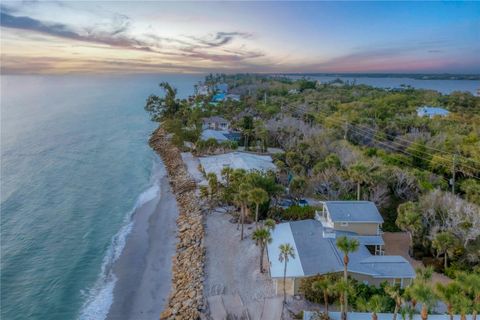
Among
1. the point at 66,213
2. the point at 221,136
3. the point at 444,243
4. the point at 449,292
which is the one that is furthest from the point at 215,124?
the point at 449,292

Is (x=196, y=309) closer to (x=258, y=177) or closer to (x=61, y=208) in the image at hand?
(x=258, y=177)

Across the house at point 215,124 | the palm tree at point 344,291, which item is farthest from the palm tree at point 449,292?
the house at point 215,124

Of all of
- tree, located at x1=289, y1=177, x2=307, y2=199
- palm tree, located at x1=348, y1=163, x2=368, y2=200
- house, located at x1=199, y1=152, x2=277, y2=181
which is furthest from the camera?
house, located at x1=199, y1=152, x2=277, y2=181

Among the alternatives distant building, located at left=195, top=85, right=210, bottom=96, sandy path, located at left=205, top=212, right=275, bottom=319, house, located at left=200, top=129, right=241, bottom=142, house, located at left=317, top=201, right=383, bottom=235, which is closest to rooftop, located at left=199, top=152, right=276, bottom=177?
sandy path, located at left=205, top=212, right=275, bottom=319

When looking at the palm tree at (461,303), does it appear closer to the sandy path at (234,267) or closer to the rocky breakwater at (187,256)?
the sandy path at (234,267)

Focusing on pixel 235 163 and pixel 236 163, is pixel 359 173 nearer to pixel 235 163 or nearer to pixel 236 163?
pixel 236 163

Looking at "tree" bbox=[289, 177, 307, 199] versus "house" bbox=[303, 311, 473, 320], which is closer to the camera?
"house" bbox=[303, 311, 473, 320]

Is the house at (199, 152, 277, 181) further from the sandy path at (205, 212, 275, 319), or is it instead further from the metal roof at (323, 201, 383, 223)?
the metal roof at (323, 201, 383, 223)
